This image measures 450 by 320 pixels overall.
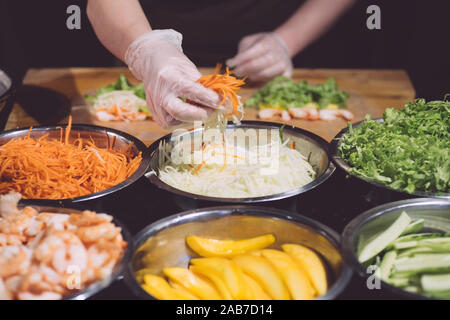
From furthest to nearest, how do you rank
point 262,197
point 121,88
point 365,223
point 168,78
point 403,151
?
1. point 121,88
2. point 168,78
3. point 403,151
4. point 262,197
5. point 365,223

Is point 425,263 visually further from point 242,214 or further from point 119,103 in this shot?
point 119,103

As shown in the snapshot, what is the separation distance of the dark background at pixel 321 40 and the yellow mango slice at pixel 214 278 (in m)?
3.64

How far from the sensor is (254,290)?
4.98 feet

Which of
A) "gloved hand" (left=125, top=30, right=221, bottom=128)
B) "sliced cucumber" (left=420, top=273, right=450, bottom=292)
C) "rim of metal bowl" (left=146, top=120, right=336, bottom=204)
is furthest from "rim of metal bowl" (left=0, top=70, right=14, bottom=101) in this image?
"sliced cucumber" (left=420, top=273, right=450, bottom=292)

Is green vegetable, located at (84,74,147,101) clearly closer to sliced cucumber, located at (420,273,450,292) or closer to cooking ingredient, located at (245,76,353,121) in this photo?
cooking ingredient, located at (245,76,353,121)

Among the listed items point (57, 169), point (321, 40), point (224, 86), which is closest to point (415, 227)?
point (224, 86)

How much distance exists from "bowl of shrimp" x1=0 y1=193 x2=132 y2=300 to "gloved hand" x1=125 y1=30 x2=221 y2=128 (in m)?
0.83

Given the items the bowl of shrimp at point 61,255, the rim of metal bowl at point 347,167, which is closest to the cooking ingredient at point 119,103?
the rim of metal bowl at point 347,167

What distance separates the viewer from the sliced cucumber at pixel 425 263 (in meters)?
1.56

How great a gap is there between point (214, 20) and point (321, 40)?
1415 millimetres

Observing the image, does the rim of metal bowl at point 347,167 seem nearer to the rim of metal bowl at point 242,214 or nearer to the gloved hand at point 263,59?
the rim of metal bowl at point 242,214

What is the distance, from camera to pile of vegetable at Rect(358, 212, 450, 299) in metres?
1.52

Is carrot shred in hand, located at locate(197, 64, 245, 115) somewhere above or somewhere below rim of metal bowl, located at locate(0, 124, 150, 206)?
above

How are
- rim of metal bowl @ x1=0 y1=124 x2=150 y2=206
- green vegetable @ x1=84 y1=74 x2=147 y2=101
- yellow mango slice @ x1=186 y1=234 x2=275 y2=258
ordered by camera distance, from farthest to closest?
green vegetable @ x1=84 y1=74 x2=147 y2=101
rim of metal bowl @ x1=0 y1=124 x2=150 y2=206
yellow mango slice @ x1=186 y1=234 x2=275 y2=258
